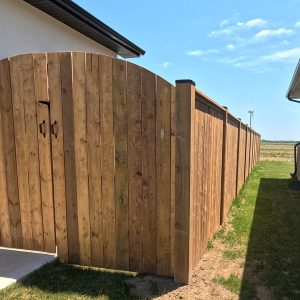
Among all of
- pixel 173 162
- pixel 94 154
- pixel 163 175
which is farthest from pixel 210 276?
pixel 94 154

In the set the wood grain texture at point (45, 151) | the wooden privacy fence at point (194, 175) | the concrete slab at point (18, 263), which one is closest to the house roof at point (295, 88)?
the wooden privacy fence at point (194, 175)

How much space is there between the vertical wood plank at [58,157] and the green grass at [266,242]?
197 cm

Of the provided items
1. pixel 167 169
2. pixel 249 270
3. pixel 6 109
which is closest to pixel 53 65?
pixel 6 109

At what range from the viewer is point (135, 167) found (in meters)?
3.87

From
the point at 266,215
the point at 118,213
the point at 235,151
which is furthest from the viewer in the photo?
the point at 235,151

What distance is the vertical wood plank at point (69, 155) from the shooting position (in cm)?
400

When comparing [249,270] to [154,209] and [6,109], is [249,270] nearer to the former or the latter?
[154,209]

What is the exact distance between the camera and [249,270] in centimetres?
427

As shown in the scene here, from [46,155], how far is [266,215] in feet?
16.5

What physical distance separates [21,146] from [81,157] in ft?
2.83

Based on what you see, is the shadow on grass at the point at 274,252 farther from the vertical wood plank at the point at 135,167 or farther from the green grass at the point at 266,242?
the vertical wood plank at the point at 135,167

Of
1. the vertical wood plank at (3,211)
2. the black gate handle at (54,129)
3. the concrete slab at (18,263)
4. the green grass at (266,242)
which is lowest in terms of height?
the green grass at (266,242)

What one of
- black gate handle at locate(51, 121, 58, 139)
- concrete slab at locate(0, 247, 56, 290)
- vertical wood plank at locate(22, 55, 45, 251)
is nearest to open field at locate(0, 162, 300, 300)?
concrete slab at locate(0, 247, 56, 290)

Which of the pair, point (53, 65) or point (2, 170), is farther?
point (2, 170)
